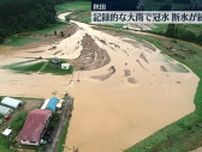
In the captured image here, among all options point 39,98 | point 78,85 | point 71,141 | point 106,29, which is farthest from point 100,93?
point 106,29

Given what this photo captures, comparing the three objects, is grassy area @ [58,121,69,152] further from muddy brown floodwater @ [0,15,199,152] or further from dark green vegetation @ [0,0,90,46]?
dark green vegetation @ [0,0,90,46]

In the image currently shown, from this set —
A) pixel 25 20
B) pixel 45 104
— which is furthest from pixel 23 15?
pixel 45 104

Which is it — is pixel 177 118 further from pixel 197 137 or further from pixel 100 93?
pixel 100 93

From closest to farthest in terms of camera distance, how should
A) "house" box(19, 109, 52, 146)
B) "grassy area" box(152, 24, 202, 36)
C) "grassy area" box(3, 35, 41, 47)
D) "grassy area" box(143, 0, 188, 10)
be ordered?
"grassy area" box(143, 0, 188, 10) < "house" box(19, 109, 52, 146) < "grassy area" box(3, 35, 41, 47) < "grassy area" box(152, 24, 202, 36)

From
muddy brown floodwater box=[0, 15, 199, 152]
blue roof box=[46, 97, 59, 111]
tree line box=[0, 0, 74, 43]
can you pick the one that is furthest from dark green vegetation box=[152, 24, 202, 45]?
blue roof box=[46, 97, 59, 111]

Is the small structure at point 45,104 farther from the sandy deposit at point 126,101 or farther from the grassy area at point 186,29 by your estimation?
the grassy area at point 186,29

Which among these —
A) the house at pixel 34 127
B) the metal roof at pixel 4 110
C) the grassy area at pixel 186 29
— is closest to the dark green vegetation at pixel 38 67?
the metal roof at pixel 4 110

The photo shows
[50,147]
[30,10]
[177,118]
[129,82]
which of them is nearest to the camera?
[50,147]
